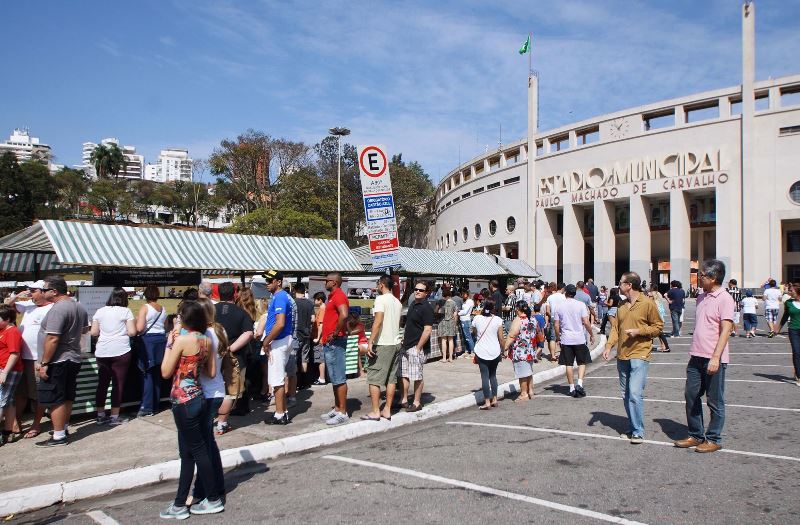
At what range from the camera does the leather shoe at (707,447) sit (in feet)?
18.3

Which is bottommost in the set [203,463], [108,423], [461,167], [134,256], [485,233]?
[108,423]

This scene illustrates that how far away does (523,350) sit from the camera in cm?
889

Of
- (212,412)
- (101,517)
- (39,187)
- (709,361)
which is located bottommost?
(101,517)

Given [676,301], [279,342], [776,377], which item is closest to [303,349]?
[279,342]

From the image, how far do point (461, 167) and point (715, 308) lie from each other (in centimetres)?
5603

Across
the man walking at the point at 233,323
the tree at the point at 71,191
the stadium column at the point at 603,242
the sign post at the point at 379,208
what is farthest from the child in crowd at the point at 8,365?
the tree at the point at 71,191

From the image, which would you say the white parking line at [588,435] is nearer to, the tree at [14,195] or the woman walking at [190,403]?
the woman walking at [190,403]

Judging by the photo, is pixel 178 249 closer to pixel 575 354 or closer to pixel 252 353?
pixel 252 353

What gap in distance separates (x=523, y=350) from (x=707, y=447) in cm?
352

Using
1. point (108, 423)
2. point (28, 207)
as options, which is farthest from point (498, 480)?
point (28, 207)

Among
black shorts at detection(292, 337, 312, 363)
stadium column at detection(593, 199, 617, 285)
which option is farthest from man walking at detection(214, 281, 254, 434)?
stadium column at detection(593, 199, 617, 285)

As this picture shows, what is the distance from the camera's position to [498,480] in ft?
16.3

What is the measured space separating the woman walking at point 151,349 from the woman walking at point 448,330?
7.22 metres

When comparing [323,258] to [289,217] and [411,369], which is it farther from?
[289,217]
